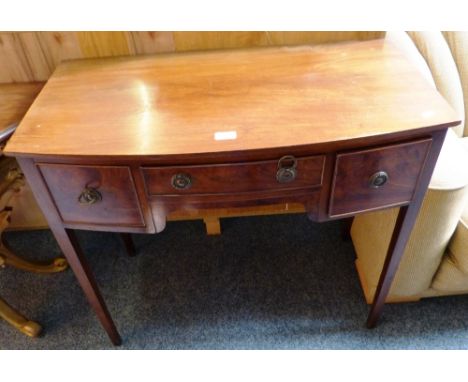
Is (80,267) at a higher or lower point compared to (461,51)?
lower

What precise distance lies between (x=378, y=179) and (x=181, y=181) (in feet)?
1.31

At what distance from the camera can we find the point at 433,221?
957mm

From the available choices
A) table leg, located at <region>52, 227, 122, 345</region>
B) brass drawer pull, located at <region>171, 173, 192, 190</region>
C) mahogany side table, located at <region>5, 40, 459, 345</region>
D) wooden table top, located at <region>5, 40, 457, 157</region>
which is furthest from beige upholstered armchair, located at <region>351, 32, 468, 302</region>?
table leg, located at <region>52, 227, 122, 345</region>

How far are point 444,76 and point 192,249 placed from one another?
105 centimetres

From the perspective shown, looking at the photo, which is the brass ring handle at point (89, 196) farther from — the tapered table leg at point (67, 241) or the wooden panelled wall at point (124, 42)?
the wooden panelled wall at point (124, 42)

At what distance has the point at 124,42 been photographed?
39.3 inches

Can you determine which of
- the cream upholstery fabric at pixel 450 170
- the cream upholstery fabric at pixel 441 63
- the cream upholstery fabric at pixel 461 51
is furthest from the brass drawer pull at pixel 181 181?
the cream upholstery fabric at pixel 461 51

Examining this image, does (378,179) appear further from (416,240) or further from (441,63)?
(441,63)

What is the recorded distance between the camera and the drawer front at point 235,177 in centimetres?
70

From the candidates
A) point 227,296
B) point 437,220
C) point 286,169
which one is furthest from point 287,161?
point 227,296

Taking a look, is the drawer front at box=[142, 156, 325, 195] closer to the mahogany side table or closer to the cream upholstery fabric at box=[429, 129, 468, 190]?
the mahogany side table

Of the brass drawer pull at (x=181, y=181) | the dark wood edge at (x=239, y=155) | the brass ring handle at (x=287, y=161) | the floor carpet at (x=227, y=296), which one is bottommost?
the floor carpet at (x=227, y=296)

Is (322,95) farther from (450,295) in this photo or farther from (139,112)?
(450,295)
